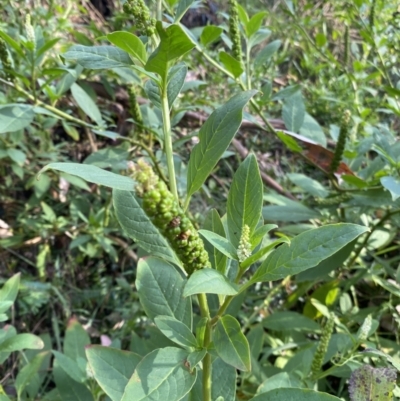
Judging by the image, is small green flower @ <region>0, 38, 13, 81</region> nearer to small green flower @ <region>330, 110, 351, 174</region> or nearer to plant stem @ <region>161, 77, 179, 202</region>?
plant stem @ <region>161, 77, 179, 202</region>

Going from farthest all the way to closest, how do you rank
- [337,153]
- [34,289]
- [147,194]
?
[34,289]
[337,153]
[147,194]

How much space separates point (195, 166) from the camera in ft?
2.05

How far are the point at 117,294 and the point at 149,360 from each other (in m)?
1.10

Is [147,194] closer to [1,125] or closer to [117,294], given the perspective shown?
[1,125]

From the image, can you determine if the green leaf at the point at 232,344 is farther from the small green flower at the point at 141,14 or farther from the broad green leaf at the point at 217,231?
the small green flower at the point at 141,14

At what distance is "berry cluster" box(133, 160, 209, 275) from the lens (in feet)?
1.49

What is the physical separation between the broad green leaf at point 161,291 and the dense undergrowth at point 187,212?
0.06ft

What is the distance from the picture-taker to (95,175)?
1.78 ft

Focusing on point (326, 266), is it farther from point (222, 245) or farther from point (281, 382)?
point (222, 245)

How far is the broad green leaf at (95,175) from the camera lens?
20.6 inches

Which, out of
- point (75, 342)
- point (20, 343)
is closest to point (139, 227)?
point (20, 343)

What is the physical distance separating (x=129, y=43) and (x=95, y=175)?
7.9 inches

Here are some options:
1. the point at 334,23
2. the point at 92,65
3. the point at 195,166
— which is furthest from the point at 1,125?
the point at 334,23

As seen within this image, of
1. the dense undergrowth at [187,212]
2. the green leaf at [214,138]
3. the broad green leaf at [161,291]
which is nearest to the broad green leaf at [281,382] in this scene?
the dense undergrowth at [187,212]
